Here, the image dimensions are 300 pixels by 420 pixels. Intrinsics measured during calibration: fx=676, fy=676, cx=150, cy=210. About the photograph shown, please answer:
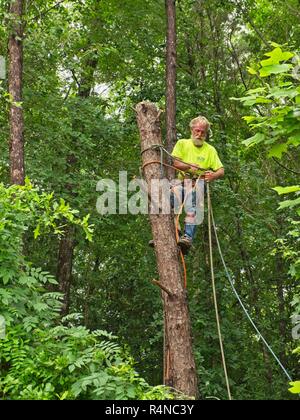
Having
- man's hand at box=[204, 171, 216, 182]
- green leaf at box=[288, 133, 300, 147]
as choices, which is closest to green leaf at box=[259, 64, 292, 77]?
green leaf at box=[288, 133, 300, 147]

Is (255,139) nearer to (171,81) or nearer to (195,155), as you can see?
(195,155)

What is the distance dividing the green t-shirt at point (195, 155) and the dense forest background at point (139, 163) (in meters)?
2.35

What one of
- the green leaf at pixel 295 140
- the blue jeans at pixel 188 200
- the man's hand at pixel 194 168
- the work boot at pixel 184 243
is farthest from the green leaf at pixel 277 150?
the man's hand at pixel 194 168

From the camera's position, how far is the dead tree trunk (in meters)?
6.16

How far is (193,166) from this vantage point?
7.22 meters

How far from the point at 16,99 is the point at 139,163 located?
197 inches

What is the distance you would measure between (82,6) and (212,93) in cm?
360

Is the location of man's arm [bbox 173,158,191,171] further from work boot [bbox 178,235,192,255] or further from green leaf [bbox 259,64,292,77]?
green leaf [bbox 259,64,292,77]

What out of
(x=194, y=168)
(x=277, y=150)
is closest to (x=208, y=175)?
(x=194, y=168)

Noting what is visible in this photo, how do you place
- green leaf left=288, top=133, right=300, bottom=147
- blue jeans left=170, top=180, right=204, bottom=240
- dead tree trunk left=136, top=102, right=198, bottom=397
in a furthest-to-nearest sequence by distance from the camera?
blue jeans left=170, top=180, right=204, bottom=240 < dead tree trunk left=136, top=102, right=198, bottom=397 < green leaf left=288, top=133, right=300, bottom=147

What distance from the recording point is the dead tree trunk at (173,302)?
6.16m

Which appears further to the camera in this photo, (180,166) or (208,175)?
(208,175)

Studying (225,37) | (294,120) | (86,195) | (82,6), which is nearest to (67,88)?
(82,6)

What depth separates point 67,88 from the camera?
14422mm
